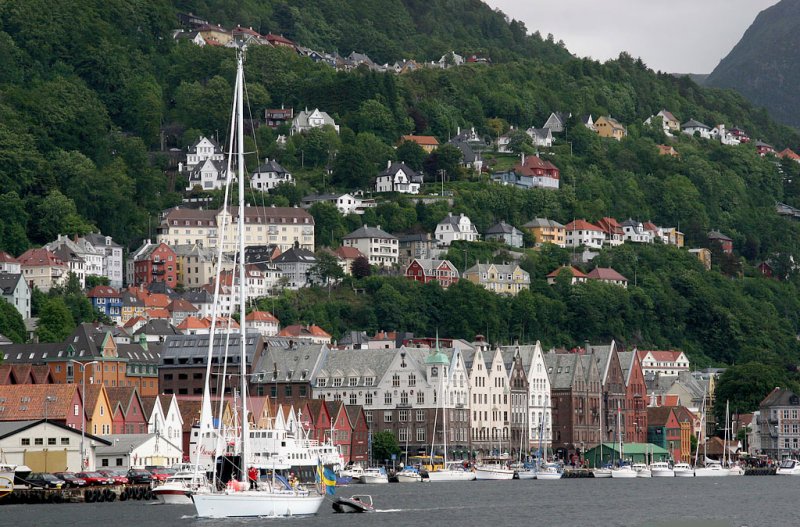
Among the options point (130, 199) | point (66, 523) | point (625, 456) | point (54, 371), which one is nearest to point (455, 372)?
point (625, 456)

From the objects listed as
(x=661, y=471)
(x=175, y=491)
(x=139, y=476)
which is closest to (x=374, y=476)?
(x=139, y=476)

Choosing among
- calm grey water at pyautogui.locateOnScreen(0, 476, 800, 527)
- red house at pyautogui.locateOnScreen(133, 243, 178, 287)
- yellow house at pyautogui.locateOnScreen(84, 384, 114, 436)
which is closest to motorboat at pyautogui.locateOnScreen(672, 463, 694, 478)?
calm grey water at pyautogui.locateOnScreen(0, 476, 800, 527)

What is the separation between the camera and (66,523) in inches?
2992

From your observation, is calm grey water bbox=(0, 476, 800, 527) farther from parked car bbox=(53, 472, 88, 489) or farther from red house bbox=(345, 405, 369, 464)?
red house bbox=(345, 405, 369, 464)

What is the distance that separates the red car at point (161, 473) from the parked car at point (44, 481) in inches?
224

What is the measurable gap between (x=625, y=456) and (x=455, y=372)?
1807 cm

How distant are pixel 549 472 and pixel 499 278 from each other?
6340 centimetres

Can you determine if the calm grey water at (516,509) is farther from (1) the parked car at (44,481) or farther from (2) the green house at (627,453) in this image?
(2) the green house at (627,453)

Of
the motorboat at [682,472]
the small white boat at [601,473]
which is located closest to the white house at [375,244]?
the motorboat at [682,472]

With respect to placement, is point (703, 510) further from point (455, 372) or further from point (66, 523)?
point (455, 372)

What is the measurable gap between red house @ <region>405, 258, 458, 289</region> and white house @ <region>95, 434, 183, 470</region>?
7552cm

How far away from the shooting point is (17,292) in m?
163

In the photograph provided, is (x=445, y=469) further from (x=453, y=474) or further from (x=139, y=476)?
(x=139, y=476)

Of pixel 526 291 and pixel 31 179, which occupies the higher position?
pixel 31 179
